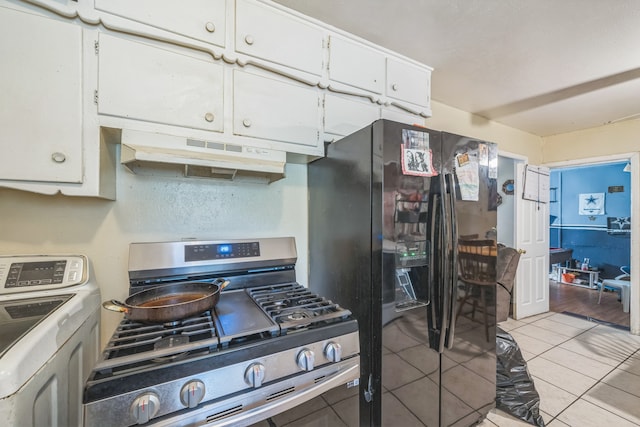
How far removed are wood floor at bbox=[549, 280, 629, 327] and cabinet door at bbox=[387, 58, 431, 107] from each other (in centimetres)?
387

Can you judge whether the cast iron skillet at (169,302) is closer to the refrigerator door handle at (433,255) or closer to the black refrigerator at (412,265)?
the black refrigerator at (412,265)

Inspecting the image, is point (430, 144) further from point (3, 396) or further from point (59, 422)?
point (59, 422)

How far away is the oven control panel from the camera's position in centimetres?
104

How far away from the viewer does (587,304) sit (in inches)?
159

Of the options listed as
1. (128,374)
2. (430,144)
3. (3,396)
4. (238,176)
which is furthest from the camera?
(238,176)

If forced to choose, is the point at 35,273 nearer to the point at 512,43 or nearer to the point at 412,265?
the point at 412,265

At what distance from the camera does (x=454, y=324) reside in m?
1.39

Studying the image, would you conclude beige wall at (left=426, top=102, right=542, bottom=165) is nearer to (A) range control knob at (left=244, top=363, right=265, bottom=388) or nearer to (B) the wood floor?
(B) the wood floor

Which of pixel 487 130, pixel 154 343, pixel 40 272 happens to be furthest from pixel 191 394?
pixel 487 130

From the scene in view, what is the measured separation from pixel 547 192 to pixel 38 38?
16.4ft

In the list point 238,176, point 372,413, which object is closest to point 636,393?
point 372,413

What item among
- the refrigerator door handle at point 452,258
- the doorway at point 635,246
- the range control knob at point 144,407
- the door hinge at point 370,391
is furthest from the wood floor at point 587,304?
the range control knob at point 144,407

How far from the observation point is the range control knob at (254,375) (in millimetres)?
841

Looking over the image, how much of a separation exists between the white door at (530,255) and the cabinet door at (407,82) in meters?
2.39
